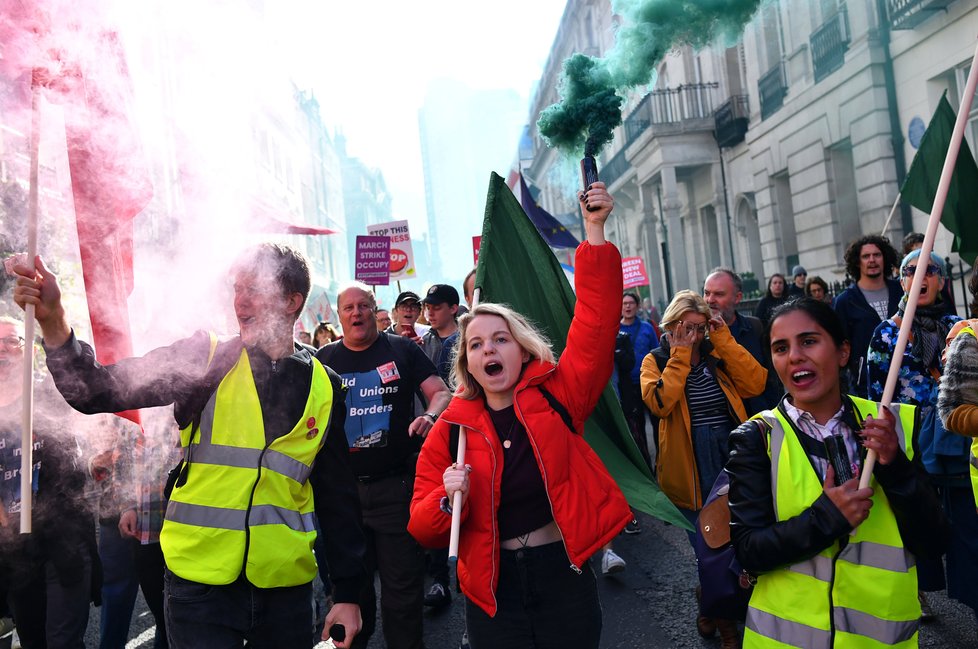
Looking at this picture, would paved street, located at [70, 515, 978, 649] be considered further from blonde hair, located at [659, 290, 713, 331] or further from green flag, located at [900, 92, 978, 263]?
green flag, located at [900, 92, 978, 263]

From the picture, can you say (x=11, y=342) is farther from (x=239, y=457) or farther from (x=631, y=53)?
(x=631, y=53)

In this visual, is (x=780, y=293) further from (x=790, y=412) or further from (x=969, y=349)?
(x=790, y=412)

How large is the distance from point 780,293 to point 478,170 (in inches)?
3430

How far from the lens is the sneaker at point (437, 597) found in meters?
5.56

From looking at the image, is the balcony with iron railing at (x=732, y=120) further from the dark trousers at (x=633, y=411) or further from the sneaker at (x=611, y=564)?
the sneaker at (x=611, y=564)

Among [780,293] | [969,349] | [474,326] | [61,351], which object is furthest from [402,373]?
[780,293]

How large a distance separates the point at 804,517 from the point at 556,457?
32.6 inches

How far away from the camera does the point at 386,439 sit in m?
4.59

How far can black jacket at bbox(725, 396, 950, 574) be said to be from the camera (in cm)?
224

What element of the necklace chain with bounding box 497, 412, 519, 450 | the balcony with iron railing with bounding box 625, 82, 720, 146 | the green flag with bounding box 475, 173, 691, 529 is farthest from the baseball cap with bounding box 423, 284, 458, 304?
the balcony with iron railing with bounding box 625, 82, 720, 146

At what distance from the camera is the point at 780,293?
34.9 ft

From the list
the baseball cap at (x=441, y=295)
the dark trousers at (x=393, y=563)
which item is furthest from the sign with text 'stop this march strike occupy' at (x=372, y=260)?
the dark trousers at (x=393, y=563)

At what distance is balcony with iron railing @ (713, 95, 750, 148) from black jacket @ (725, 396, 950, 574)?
18402 mm

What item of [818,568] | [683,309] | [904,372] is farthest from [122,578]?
[904,372]
